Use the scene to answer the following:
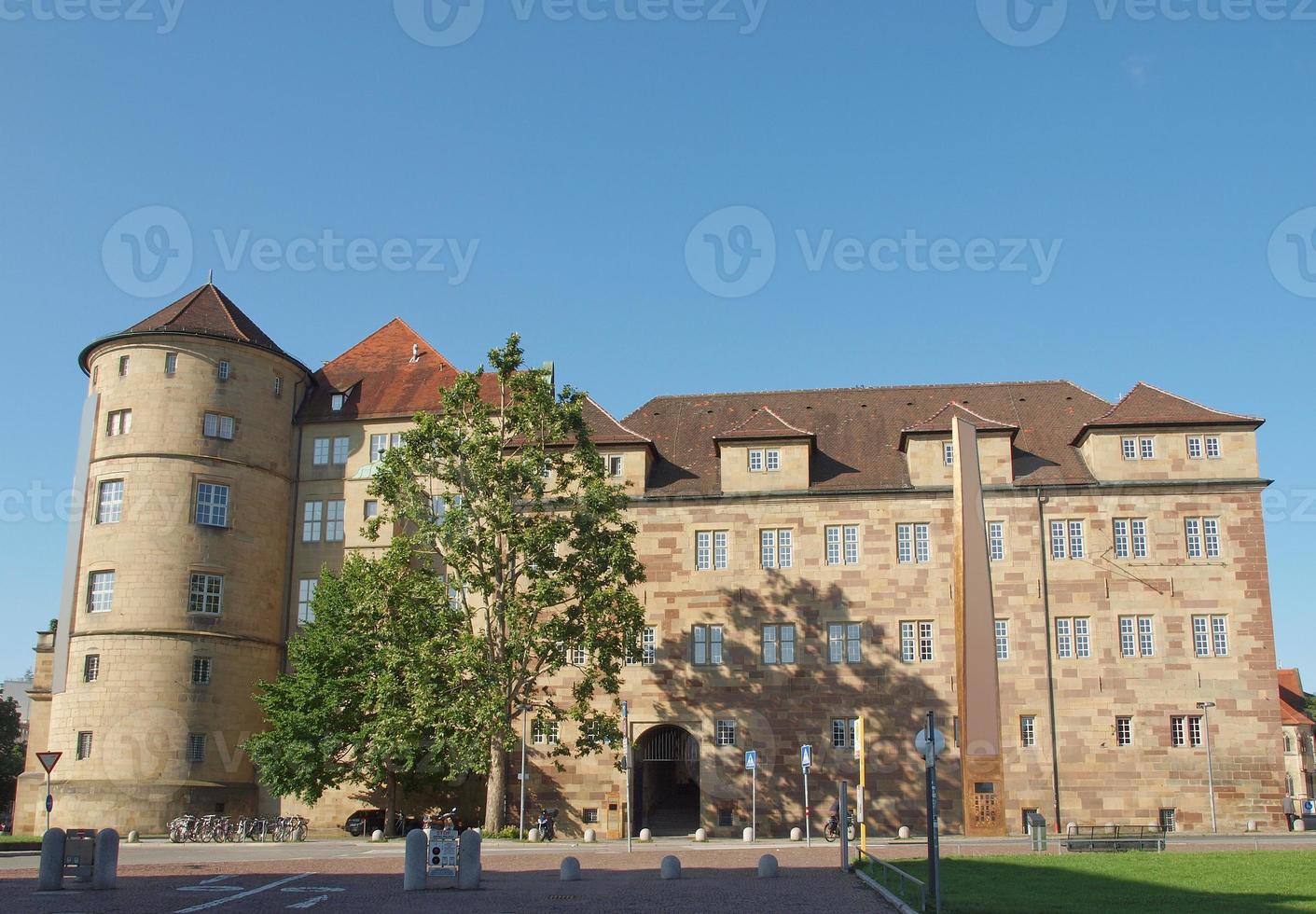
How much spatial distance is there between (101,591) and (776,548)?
25.8m

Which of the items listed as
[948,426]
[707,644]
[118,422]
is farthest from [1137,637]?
[118,422]

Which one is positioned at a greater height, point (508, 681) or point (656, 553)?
A: point (656, 553)

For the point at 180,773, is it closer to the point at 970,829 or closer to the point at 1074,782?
the point at 970,829

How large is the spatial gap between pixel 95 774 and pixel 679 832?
21369 millimetres

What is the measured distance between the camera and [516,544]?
41250mm

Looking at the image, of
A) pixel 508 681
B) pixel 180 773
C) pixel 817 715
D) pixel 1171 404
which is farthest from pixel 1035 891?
pixel 180 773

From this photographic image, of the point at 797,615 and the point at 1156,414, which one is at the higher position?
the point at 1156,414

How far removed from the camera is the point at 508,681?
40562 mm

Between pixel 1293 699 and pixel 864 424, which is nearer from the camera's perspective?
pixel 864 424

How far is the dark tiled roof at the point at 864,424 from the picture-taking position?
49.6 m

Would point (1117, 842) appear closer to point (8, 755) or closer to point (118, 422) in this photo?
point (118, 422)

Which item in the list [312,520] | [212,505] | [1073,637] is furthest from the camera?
[312,520]

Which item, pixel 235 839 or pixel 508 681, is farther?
pixel 235 839

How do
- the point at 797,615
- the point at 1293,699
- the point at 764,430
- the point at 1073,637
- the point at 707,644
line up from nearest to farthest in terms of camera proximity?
1. the point at 1073,637
2. the point at 797,615
3. the point at 707,644
4. the point at 764,430
5. the point at 1293,699
